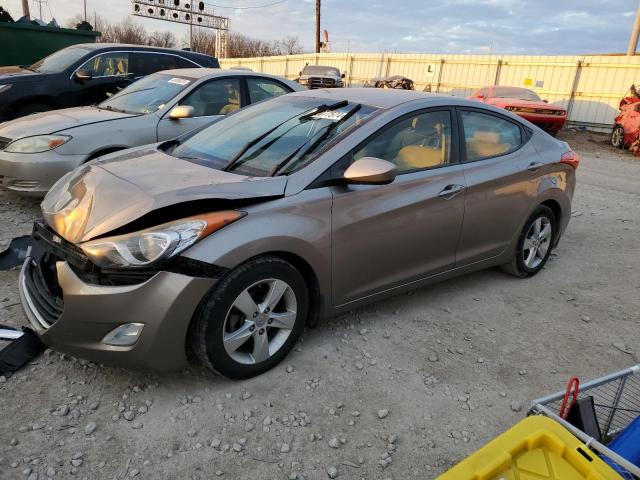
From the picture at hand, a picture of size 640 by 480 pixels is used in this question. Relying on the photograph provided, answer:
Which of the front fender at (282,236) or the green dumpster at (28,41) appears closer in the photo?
the front fender at (282,236)

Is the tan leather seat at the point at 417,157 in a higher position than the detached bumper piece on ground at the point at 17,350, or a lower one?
higher

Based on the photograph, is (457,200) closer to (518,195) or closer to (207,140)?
(518,195)

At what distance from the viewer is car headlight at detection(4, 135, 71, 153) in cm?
511

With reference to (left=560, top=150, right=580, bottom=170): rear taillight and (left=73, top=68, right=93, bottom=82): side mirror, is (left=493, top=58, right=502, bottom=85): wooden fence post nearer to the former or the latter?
(left=73, top=68, right=93, bottom=82): side mirror

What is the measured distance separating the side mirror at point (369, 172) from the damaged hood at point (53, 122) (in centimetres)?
359

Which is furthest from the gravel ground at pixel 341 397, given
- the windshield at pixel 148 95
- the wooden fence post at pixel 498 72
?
the wooden fence post at pixel 498 72

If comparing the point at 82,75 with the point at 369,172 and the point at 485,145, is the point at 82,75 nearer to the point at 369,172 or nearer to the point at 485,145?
the point at 485,145

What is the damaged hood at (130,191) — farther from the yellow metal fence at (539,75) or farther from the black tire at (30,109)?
the yellow metal fence at (539,75)

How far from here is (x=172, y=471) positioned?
7.50ft

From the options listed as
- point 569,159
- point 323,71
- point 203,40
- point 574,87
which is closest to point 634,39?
point 574,87

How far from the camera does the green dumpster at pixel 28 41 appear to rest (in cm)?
1161

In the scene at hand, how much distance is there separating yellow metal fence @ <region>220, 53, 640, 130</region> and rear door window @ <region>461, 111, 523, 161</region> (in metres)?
16.8

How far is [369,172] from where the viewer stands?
2.93m

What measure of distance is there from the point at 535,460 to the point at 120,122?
517cm
